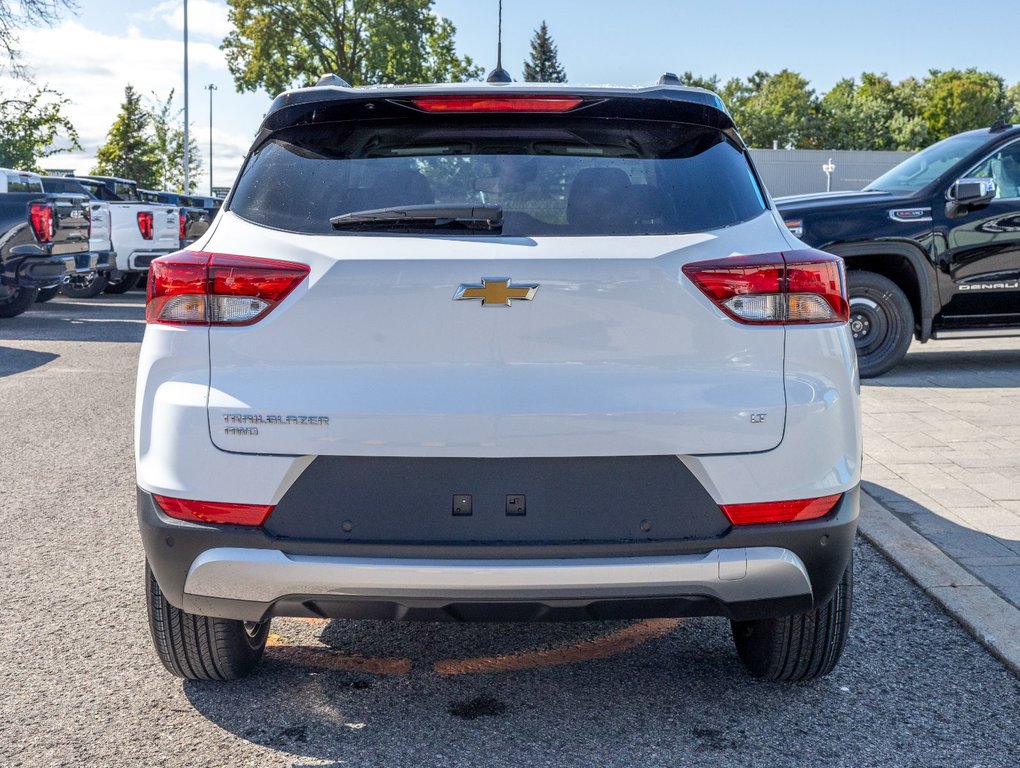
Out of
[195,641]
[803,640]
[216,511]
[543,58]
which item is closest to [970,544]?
[803,640]

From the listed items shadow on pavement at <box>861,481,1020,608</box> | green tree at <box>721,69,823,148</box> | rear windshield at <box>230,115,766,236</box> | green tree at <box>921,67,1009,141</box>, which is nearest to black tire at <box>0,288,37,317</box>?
shadow on pavement at <box>861,481,1020,608</box>

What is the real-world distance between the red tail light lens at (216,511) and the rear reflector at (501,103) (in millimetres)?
1136

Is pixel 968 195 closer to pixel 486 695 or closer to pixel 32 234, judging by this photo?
pixel 486 695

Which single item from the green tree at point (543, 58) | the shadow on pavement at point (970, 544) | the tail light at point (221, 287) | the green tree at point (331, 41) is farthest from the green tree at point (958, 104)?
the tail light at point (221, 287)

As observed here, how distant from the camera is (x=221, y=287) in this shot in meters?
2.91

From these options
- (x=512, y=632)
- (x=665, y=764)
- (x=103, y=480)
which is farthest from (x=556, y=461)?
(x=103, y=480)

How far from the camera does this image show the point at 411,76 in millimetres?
52062

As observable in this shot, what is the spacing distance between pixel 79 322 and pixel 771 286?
46.6ft

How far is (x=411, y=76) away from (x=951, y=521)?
49200 millimetres

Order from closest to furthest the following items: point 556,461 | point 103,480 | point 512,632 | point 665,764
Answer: point 556,461, point 665,764, point 512,632, point 103,480

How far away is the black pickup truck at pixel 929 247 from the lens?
9445mm

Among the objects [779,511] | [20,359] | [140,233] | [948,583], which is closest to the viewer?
[779,511]

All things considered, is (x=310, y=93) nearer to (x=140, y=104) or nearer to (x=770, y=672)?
(x=770, y=672)

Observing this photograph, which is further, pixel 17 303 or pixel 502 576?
pixel 17 303
